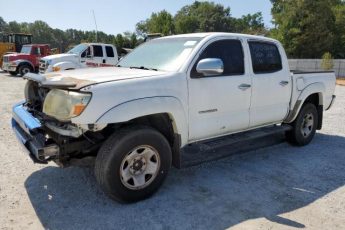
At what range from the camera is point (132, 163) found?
12.3ft

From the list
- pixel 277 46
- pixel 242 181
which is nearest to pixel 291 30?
pixel 277 46

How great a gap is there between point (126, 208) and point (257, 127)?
2.55m

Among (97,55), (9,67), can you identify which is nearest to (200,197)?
(97,55)

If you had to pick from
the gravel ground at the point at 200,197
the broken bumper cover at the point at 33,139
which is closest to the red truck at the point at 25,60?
the gravel ground at the point at 200,197

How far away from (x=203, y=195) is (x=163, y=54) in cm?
192

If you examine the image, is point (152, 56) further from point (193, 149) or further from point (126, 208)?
point (126, 208)

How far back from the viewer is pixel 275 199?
13.2ft

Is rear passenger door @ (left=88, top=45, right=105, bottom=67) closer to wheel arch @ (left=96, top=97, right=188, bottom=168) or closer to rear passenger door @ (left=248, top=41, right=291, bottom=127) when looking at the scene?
rear passenger door @ (left=248, top=41, right=291, bottom=127)

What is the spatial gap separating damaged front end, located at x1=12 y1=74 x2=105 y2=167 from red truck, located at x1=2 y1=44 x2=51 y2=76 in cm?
1797

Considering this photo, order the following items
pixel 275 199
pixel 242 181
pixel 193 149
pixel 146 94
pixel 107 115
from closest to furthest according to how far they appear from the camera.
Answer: pixel 107 115 → pixel 146 94 → pixel 275 199 → pixel 242 181 → pixel 193 149

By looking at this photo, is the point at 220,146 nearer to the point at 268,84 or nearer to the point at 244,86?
the point at 244,86

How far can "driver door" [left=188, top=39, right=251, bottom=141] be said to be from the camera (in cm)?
423

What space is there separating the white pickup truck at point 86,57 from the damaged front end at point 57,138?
11888 mm

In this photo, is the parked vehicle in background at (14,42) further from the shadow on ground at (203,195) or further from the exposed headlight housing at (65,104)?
the exposed headlight housing at (65,104)
